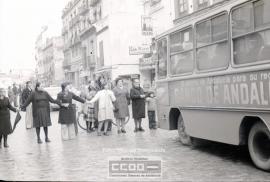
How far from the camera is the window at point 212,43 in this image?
870 cm

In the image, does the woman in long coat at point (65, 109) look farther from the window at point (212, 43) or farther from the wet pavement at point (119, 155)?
the window at point (212, 43)

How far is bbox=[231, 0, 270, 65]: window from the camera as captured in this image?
7.45m

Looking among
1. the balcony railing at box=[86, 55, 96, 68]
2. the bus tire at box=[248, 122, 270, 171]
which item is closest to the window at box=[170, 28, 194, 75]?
the bus tire at box=[248, 122, 270, 171]

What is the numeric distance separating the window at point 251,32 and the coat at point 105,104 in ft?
21.8

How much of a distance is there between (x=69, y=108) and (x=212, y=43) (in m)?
5.81

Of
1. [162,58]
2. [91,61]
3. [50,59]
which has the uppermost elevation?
[50,59]

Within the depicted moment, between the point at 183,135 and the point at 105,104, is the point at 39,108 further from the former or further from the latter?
the point at 183,135

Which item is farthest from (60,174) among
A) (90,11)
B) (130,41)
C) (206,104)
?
(90,11)

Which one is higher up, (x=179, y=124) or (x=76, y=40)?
(x=76, y=40)

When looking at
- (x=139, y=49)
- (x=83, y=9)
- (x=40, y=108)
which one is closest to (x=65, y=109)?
(x=40, y=108)

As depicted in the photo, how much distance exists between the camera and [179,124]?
1149cm

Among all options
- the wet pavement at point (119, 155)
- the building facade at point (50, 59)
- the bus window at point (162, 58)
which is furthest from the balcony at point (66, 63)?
the bus window at point (162, 58)

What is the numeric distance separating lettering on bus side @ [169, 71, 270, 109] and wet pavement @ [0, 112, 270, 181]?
1.05 metres

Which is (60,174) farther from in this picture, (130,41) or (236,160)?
(130,41)
